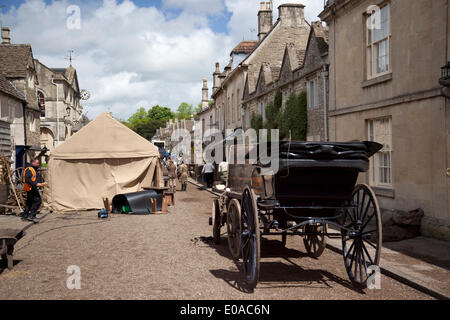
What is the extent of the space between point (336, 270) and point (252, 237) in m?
1.98

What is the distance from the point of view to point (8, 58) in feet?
84.5

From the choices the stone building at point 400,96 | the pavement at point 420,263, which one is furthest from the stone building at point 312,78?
the pavement at point 420,263

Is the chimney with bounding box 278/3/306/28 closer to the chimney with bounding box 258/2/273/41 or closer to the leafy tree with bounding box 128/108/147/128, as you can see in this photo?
the chimney with bounding box 258/2/273/41

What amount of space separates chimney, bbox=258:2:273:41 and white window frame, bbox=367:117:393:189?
21.0m

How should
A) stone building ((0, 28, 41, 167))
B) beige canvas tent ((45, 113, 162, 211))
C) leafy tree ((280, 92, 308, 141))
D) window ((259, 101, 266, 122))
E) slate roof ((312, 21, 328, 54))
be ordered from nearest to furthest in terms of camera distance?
slate roof ((312, 21, 328, 54)) → beige canvas tent ((45, 113, 162, 211)) → leafy tree ((280, 92, 308, 141)) → window ((259, 101, 266, 122)) → stone building ((0, 28, 41, 167))

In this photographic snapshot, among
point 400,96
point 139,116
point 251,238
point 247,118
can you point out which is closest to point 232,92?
point 247,118

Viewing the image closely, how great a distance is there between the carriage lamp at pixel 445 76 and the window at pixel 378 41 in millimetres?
2439

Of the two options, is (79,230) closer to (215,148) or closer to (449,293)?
(449,293)

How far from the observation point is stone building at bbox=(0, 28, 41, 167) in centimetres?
2381

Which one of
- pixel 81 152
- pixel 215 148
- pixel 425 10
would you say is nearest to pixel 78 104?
pixel 215 148

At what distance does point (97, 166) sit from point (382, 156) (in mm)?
10305

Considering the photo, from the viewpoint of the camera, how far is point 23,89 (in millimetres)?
25000

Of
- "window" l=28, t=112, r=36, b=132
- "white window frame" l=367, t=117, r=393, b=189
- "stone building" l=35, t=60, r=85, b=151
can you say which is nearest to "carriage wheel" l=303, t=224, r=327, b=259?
"white window frame" l=367, t=117, r=393, b=189

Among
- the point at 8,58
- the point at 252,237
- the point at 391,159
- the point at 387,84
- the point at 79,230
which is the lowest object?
the point at 79,230
